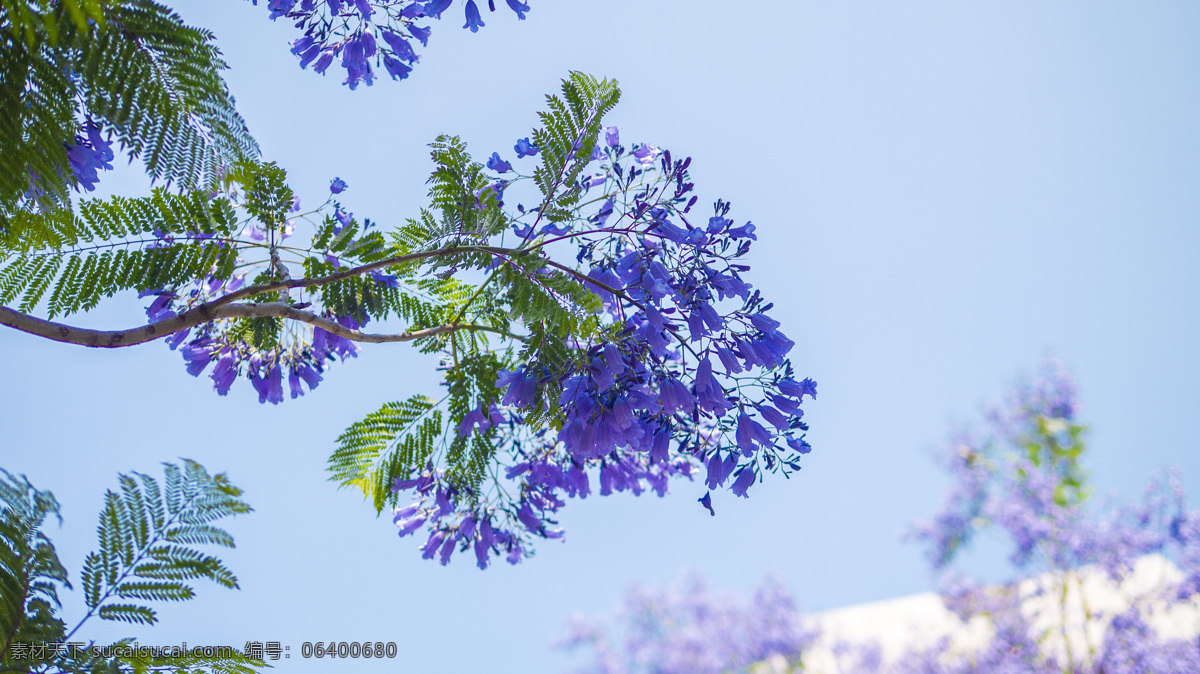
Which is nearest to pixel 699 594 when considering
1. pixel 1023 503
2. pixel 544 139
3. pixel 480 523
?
pixel 1023 503

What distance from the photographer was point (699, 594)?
10.3 m

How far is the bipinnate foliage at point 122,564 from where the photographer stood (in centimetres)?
137

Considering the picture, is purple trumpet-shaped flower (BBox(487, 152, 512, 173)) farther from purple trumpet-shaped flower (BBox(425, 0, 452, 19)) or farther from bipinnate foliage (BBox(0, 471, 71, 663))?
bipinnate foliage (BBox(0, 471, 71, 663))

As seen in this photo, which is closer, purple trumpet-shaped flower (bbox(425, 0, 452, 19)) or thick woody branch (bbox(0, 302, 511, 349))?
thick woody branch (bbox(0, 302, 511, 349))

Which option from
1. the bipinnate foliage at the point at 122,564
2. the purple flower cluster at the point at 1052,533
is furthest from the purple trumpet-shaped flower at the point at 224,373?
the purple flower cluster at the point at 1052,533

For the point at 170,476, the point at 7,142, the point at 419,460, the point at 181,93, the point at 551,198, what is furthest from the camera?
the point at 419,460

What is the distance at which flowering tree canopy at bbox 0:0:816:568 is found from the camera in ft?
4.33

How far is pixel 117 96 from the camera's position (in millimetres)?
1214

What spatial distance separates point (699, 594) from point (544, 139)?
9572 mm

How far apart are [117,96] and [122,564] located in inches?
40.0

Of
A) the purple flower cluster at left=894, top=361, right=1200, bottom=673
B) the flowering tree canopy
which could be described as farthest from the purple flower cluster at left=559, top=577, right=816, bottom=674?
the flowering tree canopy

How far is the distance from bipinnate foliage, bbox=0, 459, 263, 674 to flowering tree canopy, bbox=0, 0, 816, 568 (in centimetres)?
33

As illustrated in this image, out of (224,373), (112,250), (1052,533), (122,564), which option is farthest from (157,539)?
(1052,533)

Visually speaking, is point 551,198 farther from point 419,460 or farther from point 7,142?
point 7,142
